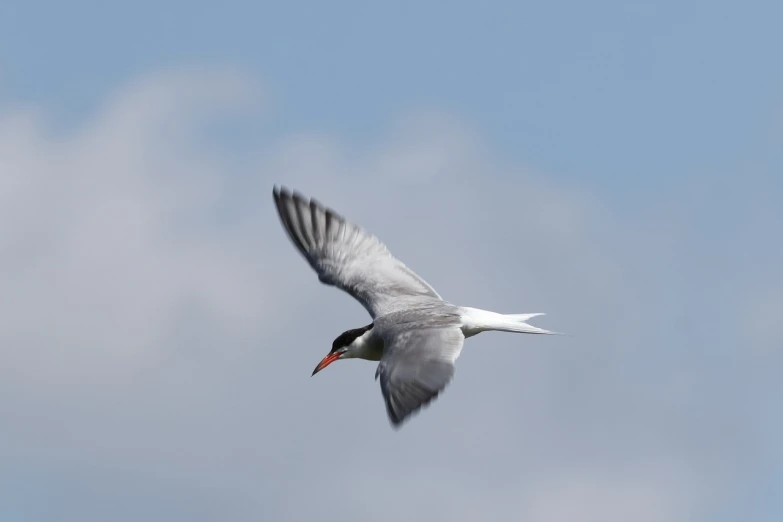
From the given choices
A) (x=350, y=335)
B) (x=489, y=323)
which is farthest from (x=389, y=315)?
(x=489, y=323)

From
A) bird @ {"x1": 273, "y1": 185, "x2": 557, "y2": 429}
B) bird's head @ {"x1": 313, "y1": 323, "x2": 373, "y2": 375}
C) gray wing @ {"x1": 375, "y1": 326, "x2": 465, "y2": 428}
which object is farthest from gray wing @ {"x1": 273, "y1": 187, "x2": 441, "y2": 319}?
gray wing @ {"x1": 375, "y1": 326, "x2": 465, "y2": 428}

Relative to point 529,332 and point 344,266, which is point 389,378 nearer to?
point 529,332

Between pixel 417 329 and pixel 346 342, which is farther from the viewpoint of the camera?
pixel 346 342

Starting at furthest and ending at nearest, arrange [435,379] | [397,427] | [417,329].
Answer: [417,329] → [435,379] → [397,427]

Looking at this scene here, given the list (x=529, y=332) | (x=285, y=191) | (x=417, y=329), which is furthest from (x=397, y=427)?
(x=285, y=191)

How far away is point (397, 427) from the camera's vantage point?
43.3 ft

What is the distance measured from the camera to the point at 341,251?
1881cm

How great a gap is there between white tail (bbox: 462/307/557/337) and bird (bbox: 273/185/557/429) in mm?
11

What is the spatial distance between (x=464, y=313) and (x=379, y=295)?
1581 mm

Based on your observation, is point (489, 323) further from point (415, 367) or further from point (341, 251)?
point (341, 251)

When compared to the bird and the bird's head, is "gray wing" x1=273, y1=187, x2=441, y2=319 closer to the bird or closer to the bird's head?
the bird

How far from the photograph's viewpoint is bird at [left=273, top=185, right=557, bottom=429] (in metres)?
14.3

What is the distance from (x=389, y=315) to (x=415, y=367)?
2.38m

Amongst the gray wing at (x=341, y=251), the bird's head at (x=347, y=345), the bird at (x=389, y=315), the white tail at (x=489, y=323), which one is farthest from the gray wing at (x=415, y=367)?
the gray wing at (x=341, y=251)
